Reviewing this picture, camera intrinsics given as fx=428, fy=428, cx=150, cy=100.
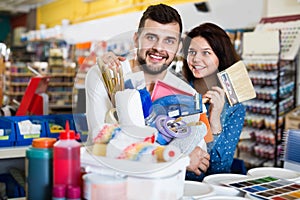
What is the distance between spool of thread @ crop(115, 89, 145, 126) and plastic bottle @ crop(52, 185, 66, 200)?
0.34 meters

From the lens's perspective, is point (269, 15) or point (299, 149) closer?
point (299, 149)

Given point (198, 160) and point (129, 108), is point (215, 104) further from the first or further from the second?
point (129, 108)

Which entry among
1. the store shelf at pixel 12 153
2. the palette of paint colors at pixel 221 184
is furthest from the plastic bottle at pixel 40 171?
the store shelf at pixel 12 153

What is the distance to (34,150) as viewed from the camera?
1.53 meters

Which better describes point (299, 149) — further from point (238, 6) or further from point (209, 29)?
point (238, 6)

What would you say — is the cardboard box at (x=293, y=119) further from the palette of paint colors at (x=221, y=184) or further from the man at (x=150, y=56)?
the man at (x=150, y=56)

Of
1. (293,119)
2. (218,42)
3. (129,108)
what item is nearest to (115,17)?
(293,119)

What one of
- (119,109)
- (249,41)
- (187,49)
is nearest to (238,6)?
(249,41)

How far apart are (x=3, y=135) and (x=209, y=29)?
73.9 inches

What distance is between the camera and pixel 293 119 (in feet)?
17.5

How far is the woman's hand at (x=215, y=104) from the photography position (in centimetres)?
217

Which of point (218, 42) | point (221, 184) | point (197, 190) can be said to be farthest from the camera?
point (218, 42)

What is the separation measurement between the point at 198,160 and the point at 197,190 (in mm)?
251

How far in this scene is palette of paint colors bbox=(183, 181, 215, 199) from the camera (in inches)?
68.2
